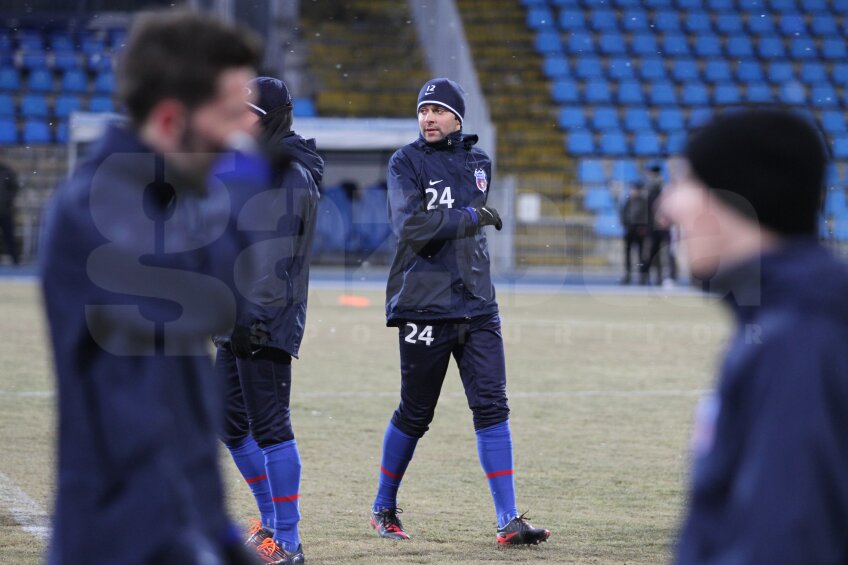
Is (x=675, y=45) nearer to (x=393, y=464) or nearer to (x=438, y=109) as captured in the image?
(x=438, y=109)

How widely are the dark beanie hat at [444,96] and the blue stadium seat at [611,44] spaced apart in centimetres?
2417

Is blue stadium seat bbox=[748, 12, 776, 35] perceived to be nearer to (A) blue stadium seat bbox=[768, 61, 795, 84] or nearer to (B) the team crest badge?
(A) blue stadium seat bbox=[768, 61, 795, 84]

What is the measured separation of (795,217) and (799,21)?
30.8 meters

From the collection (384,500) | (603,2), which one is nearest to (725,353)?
(384,500)

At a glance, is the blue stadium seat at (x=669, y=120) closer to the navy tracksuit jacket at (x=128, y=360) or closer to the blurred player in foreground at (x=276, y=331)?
the blurred player in foreground at (x=276, y=331)

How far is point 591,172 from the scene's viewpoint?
27.0 metres

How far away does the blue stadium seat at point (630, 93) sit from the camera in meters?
28.8

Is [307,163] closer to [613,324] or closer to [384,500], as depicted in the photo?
[384,500]

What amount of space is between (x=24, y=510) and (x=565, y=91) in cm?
2402

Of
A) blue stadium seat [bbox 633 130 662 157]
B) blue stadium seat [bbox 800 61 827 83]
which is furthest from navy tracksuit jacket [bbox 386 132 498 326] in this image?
blue stadium seat [bbox 800 61 827 83]

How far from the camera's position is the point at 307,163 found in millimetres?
5418

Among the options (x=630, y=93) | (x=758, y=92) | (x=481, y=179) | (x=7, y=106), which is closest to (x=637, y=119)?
(x=630, y=93)

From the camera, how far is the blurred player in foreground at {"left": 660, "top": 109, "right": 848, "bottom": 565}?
1.80 m

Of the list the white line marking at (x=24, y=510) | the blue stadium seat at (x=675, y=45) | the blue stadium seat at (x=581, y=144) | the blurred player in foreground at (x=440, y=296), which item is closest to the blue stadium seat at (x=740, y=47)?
the blue stadium seat at (x=675, y=45)
